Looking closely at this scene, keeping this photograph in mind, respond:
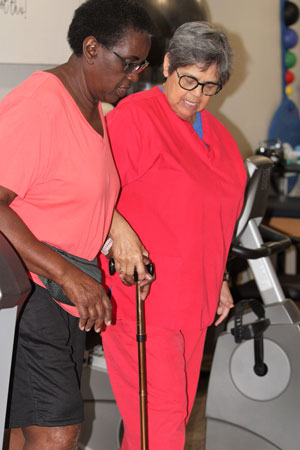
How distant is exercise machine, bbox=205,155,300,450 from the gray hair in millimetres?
636

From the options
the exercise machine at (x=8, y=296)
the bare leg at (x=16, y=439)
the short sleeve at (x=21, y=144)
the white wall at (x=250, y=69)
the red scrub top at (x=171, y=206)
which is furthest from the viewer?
the white wall at (x=250, y=69)

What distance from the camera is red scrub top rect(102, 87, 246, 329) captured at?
5.88 feet

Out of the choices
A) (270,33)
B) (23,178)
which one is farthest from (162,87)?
(270,33)

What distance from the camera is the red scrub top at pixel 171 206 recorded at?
5.88ft

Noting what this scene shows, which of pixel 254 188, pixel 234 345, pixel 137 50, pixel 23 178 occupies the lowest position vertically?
pixel 234 345

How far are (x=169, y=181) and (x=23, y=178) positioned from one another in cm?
57

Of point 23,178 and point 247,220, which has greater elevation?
point 23,178

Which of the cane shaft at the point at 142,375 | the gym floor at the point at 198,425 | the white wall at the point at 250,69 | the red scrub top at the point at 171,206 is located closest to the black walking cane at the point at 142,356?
the cane shaft at the point at 142,375

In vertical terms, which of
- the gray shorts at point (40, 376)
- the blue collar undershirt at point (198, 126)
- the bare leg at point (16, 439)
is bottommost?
the bare leg at point (16, 439)

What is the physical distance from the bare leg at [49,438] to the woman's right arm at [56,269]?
0.23 metres

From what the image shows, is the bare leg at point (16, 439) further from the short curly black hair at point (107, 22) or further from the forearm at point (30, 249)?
the short curly black hair at point (107, 22)

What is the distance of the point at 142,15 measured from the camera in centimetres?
149

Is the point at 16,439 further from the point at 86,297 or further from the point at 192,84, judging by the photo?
the point at 192,84

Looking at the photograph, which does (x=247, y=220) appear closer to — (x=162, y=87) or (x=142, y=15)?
(x=162, y=87)
